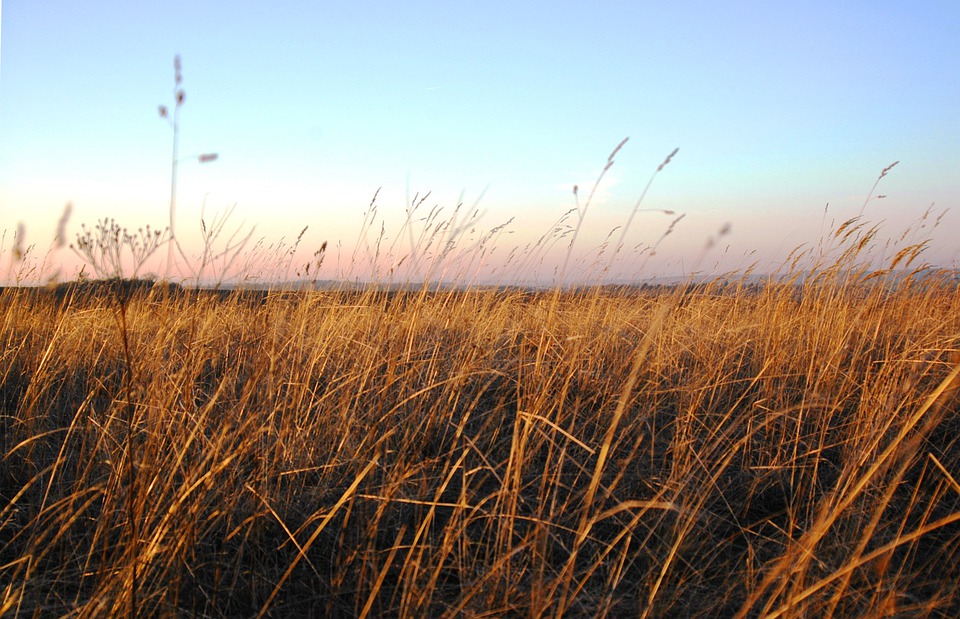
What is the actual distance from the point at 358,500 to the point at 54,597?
77 centimetres

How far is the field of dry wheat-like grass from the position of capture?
1.34 meters

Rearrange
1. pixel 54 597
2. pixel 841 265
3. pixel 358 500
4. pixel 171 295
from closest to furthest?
pixel 54 597 < pixel 358 500 < pixel 841 265 < pixel 171 295

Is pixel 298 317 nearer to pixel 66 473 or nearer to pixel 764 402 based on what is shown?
pixel 66 473

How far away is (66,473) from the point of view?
6.41 feet

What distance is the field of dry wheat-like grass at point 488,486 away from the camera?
1.34m

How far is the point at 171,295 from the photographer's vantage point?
4891 millimetres

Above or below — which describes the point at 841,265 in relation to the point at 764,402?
above

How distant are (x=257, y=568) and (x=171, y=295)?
4099 millimetres

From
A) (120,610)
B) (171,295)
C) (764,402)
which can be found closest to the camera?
(120,610)

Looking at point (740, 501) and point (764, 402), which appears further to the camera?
point (764, 402)

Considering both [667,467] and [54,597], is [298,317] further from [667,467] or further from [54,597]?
[667,467]

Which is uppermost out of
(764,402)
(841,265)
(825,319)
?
(841,265)

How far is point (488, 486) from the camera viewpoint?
1938mm

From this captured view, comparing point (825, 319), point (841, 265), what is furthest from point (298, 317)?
point (841, 265)
